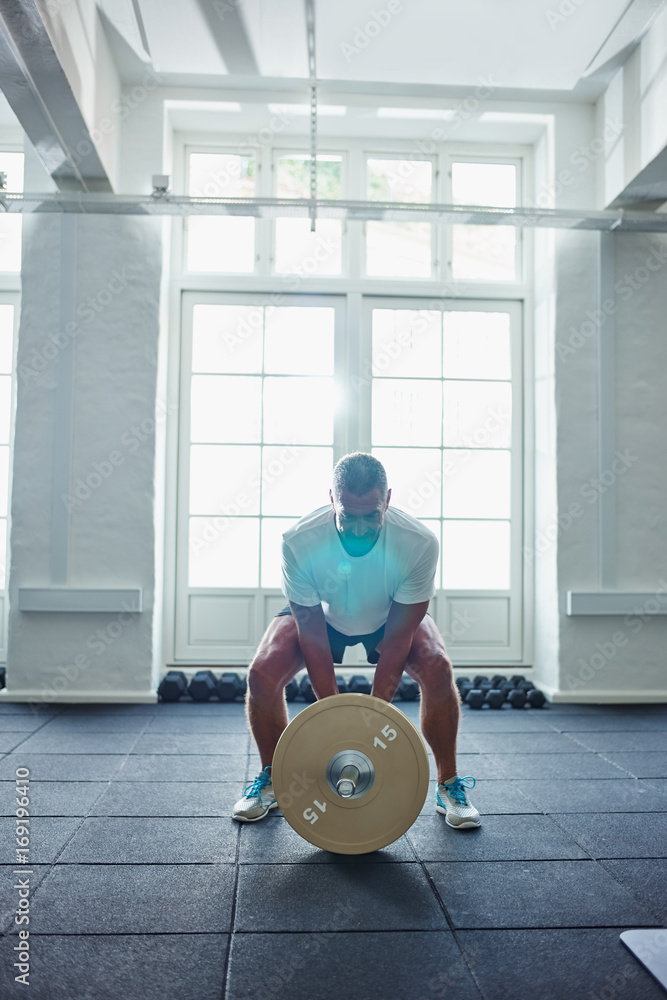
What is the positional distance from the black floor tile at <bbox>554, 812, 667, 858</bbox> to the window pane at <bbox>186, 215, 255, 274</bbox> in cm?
357

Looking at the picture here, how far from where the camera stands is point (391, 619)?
7.66ft

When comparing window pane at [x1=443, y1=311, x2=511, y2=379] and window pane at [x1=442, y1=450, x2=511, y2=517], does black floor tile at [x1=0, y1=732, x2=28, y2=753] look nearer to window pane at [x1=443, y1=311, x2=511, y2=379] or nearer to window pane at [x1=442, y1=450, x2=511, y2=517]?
window pane at [x1=442, y1=450, x2=511, y2=517]

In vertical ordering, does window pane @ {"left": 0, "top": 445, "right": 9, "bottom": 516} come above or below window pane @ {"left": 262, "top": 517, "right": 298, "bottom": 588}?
above

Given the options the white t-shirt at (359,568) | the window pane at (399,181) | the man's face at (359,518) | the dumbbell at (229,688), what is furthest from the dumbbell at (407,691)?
the window pane at (399,181)

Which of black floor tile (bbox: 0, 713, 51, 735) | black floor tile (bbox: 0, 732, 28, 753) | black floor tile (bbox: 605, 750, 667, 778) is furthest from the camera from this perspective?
black floor tile (bbox: 0, 713, 51, 735)

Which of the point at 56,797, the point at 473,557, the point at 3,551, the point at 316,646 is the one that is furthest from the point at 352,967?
the point at 3,551

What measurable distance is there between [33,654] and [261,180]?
305 cm

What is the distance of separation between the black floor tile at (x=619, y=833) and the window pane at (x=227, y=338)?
3.09 metres

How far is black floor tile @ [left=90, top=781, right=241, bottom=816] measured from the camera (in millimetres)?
2410

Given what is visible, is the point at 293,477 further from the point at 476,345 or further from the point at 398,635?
the point at 398,635

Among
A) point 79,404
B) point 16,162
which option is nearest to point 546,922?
point 79,404

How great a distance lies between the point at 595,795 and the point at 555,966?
122 cm

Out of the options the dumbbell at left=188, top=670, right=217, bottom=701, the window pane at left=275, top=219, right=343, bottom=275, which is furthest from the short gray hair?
the window pane at left=275, top=219, right=343, bottom=275

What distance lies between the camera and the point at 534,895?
71.4 inches
